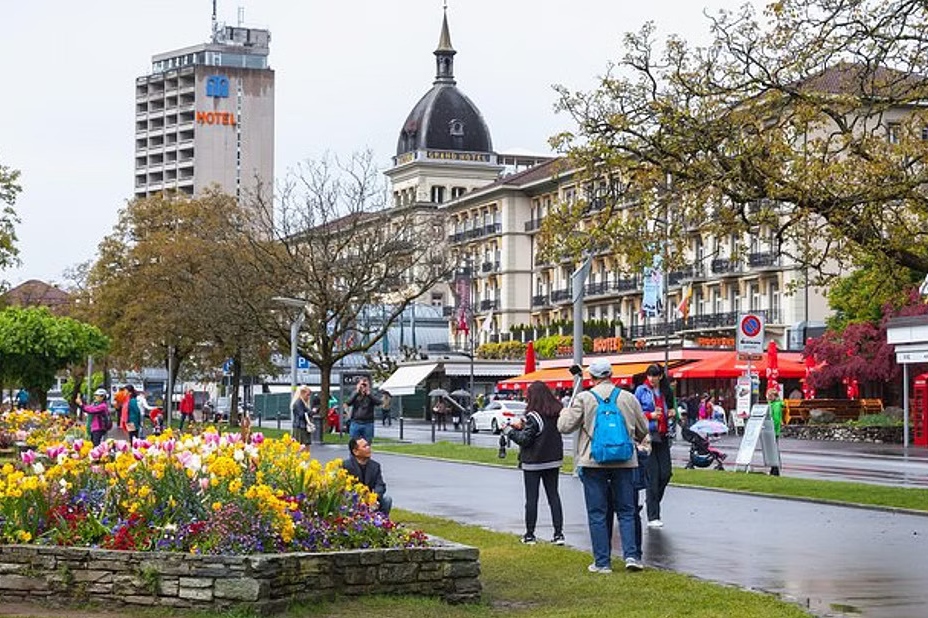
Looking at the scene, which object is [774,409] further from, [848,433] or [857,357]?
[857,357]

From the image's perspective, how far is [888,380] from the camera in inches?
2689

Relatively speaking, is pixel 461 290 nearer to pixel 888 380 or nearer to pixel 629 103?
pixel 888 380

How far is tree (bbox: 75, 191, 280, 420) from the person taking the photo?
62.5 metres

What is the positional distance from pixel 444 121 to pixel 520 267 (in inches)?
1097

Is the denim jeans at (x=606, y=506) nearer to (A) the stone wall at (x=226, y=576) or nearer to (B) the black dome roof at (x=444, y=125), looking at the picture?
(A) the stone wall at (x=226, y=576)

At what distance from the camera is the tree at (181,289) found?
2461 inches

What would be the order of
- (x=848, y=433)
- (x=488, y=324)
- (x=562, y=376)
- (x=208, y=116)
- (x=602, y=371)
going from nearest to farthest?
(x=602, y=371)
(x=848, y=433)
(x=562, y=376)
(x=488, y=324)
(x=208, y=116)

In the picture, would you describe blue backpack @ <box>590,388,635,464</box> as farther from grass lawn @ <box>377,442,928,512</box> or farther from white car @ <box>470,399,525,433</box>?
white car @ <box>470,399,525,433</box>

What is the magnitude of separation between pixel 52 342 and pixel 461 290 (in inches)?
1191

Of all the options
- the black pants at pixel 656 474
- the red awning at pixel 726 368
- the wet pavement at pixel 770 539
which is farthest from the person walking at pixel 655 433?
the red awning at pixel 726 368

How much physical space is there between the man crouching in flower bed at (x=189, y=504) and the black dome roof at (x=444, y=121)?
133281 mm

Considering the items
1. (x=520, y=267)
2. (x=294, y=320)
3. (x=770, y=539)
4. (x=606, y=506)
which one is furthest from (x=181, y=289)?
(x=606, y=506)

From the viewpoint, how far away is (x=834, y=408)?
66.5m

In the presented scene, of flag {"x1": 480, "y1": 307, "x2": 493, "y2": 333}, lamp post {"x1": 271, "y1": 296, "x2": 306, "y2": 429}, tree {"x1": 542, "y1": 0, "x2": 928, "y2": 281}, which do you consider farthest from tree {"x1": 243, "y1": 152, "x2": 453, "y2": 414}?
flag {"x1": 480, "y1": 307, "x2": 493, "y2": 333}
